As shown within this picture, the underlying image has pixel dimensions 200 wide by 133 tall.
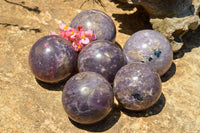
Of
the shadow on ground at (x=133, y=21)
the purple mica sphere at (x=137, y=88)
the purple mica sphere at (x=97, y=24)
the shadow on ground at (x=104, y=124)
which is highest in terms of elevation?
the purple mica sphere at (x=97, y=24)

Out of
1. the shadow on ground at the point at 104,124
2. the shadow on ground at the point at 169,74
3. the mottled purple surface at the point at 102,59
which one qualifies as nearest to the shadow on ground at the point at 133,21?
the shadow on ground at the point at 169,74

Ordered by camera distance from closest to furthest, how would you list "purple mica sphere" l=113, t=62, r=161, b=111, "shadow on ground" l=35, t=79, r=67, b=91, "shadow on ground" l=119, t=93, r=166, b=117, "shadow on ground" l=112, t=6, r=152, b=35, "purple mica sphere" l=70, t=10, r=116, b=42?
1. "purple mica sphere" l=113, t=62, r=161, b=111
2. "shadow on ground" l=119, t=93, r=166, b=117
3. "shadow on ground" l=35, t=79, r=67, b=91
4. "purple mica sphere" l=70, t=10, r=116, b=42
5. "shadow on ground" l=112, t=6, r=152, b=35

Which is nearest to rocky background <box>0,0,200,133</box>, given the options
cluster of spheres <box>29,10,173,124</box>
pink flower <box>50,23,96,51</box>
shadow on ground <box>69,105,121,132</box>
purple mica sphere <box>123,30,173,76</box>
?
shadow on ground <box>69,105,121,132</box>

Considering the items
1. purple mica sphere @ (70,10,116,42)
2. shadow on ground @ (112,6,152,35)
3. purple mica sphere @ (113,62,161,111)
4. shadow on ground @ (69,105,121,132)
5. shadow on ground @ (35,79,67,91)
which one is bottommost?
shadow on ground @ (112,6,152,35)

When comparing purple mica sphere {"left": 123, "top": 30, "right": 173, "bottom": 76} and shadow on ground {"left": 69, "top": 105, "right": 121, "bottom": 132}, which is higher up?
purple mica sphere {"left": 123, "top": 30, "right": 173, "bottom": 76}

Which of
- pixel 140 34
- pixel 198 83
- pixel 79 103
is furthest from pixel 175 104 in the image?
pixel 79 103

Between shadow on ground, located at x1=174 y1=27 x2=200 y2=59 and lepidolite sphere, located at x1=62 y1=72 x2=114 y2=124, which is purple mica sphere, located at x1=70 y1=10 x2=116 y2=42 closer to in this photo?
lepidolite sphere, located at x1=62 y1=72 x2=114 y2=124

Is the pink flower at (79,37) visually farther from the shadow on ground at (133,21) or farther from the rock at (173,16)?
the shadow on ground at (133,21)

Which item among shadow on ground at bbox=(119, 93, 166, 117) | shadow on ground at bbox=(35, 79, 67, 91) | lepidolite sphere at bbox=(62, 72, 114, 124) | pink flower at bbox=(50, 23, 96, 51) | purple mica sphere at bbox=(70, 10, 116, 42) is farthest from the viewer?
purple mica sphere at bbox=(70, 10, 116, 42)
